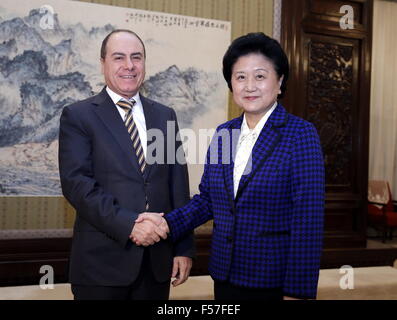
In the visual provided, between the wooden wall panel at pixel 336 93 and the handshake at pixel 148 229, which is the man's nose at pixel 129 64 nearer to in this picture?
the handshake at pixel 148 229

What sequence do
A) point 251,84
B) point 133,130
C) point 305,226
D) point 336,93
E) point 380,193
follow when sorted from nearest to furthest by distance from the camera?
point 305,226 < point 251,84 < point 133,130 < point 336,93 < point 380,193

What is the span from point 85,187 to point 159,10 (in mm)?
2901

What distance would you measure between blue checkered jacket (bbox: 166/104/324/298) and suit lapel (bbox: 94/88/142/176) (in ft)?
1.24

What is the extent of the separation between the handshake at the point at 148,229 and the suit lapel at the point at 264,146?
346mm

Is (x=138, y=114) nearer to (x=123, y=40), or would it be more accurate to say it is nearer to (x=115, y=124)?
(x=115, y=124)

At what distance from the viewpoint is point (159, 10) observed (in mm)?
4156

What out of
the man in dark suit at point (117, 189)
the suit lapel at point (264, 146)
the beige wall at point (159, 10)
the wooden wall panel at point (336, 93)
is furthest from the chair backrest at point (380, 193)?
the suit lapel at point (264, 146)

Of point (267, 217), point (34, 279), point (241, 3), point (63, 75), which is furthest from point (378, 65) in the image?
point (267, 217)

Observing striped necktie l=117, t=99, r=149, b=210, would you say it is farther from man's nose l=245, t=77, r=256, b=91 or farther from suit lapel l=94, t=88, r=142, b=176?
man's nose l=245, t=77, r=256, b=91

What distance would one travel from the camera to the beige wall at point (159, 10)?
3799 millimetres

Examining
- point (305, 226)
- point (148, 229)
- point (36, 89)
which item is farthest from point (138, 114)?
point (36, 89)

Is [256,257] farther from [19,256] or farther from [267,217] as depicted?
[19,256]

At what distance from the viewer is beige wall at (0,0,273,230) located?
150 inches

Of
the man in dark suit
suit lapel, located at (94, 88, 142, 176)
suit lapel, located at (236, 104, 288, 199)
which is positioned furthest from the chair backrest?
suit lapel, located at (94, 88, 142, 176)
